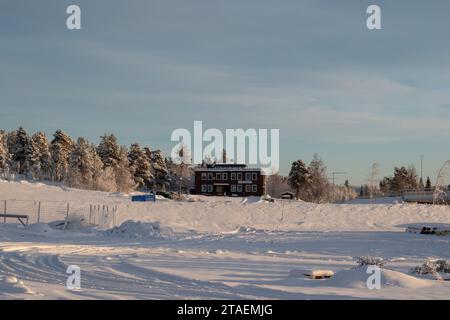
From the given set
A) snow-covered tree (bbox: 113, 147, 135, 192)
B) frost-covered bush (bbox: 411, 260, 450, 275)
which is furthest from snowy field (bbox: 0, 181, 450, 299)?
snow-covered tree (bbox: 113, 147, 135, 192)

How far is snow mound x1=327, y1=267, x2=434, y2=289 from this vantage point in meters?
13.2

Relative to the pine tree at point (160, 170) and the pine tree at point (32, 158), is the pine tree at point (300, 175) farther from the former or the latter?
the pine tree at point (32, 158)

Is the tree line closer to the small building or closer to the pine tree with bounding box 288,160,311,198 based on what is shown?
the small building

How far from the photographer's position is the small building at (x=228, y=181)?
341ft

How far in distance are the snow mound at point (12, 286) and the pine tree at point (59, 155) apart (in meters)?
105

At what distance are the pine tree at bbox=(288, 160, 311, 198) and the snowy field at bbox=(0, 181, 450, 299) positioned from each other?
66231 millimetres

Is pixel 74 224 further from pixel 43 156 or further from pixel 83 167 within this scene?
pixel 43 156

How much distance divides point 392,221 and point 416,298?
35.2 metres

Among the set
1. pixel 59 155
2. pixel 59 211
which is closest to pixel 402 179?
pixel 59 155

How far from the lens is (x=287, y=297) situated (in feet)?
38.3

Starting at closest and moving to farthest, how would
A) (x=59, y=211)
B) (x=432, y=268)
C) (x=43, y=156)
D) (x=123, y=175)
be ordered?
(x=432, y=268) < (x=59, y=211) < (x=123, y=175) < (x=43, y=156)

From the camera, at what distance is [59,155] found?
119 m

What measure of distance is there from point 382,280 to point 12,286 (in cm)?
793
